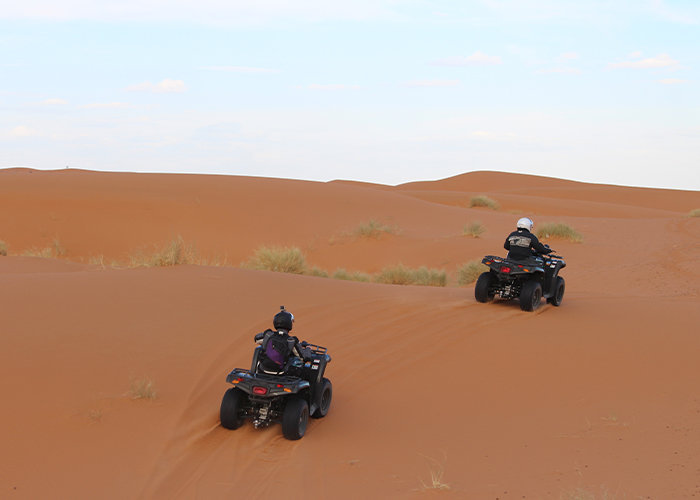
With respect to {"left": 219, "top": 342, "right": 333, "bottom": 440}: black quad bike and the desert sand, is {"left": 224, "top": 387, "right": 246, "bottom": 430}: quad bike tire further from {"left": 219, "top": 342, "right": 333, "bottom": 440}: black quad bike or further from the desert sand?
the desert sand

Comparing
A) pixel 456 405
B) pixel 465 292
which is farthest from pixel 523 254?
pixel 456 405

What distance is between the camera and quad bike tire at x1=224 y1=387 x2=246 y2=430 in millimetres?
7289

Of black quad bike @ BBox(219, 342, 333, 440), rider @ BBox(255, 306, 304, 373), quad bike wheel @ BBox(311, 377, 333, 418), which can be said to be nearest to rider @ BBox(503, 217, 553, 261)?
quad bike wheel @ BBox(311, 377, 333, 418)

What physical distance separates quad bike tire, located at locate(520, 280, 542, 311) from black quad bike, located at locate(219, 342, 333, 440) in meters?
5.84

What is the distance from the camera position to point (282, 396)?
751 centimetres

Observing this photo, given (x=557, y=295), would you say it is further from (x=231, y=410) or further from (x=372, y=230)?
(x=372, y=230)

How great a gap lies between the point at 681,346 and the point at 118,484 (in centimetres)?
851

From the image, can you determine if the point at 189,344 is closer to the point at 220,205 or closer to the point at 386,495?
the point at 386,495

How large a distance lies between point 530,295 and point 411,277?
7573 mm

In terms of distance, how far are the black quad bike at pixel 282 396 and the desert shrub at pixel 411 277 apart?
12.2 meters

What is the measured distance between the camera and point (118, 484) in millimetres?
6129

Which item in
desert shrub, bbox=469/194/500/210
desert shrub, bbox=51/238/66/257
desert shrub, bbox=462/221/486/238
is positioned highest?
desert shrub, bbox=469/194/500/210

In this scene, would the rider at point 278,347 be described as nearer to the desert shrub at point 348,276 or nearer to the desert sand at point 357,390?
the desert sand at point 357,390

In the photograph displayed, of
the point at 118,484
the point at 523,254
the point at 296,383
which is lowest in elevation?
the point at 118,484
